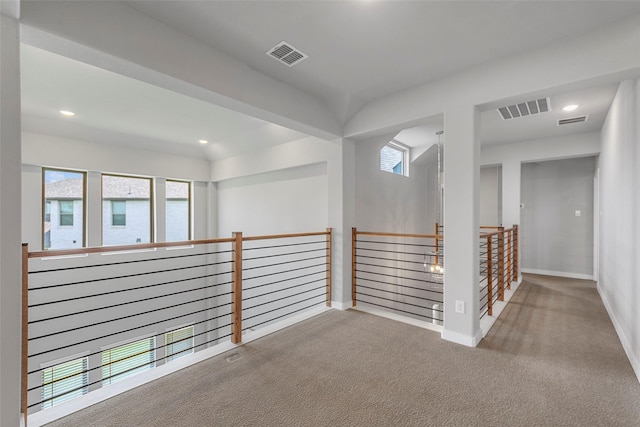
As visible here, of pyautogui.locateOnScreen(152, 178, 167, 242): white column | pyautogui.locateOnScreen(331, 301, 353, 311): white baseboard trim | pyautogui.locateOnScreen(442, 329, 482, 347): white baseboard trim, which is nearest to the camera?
pyautogui.locateOnScreen(442, 329, 482, 347): white baseboard trim

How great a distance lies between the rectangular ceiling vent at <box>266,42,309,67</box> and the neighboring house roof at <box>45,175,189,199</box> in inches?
186

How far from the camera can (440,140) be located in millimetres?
5438

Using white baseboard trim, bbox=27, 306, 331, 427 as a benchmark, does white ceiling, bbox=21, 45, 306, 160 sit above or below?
above

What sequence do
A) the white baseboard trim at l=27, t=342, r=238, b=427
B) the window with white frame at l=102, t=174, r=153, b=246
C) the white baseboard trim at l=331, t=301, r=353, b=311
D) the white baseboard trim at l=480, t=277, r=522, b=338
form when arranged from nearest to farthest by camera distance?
the white baseboard trim at l=27, t=342, r=238, b=427, the white baseboard trim at l=480, t=277, r=522, b=338, the white baseboard trim at l=331, t=301, r=353, b=311, the window with white frame at l=102, t=174, r=153, b=246

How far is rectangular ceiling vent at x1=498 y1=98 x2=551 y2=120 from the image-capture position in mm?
3452

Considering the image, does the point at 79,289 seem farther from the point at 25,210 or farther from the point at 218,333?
the point at 218,333

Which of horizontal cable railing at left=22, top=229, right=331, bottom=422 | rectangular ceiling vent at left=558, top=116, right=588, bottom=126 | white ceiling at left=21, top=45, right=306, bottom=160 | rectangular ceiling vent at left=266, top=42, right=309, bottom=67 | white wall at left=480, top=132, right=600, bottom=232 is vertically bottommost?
horizontal cable railing at left=22, top=229, right=331, bottom=422

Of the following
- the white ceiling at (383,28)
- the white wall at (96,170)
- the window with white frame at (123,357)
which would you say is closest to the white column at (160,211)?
the white wall at (96,170)

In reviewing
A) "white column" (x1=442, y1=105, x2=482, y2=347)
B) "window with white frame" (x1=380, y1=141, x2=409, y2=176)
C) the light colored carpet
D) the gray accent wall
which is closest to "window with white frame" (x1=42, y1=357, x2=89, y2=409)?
the light colored carpet

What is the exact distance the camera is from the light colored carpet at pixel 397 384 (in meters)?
1.77

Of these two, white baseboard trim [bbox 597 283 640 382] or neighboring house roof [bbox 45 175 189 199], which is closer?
white baseboard trim [bbox 597 283 640 382]

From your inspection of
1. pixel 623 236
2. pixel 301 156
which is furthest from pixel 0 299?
pixel 623 236

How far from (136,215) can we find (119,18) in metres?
4.76

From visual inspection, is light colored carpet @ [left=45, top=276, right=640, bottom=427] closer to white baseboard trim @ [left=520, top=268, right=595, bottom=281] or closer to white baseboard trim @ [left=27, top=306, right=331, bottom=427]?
white baseboard trim @ [left=27, top=306, right=331, bottom=427]
